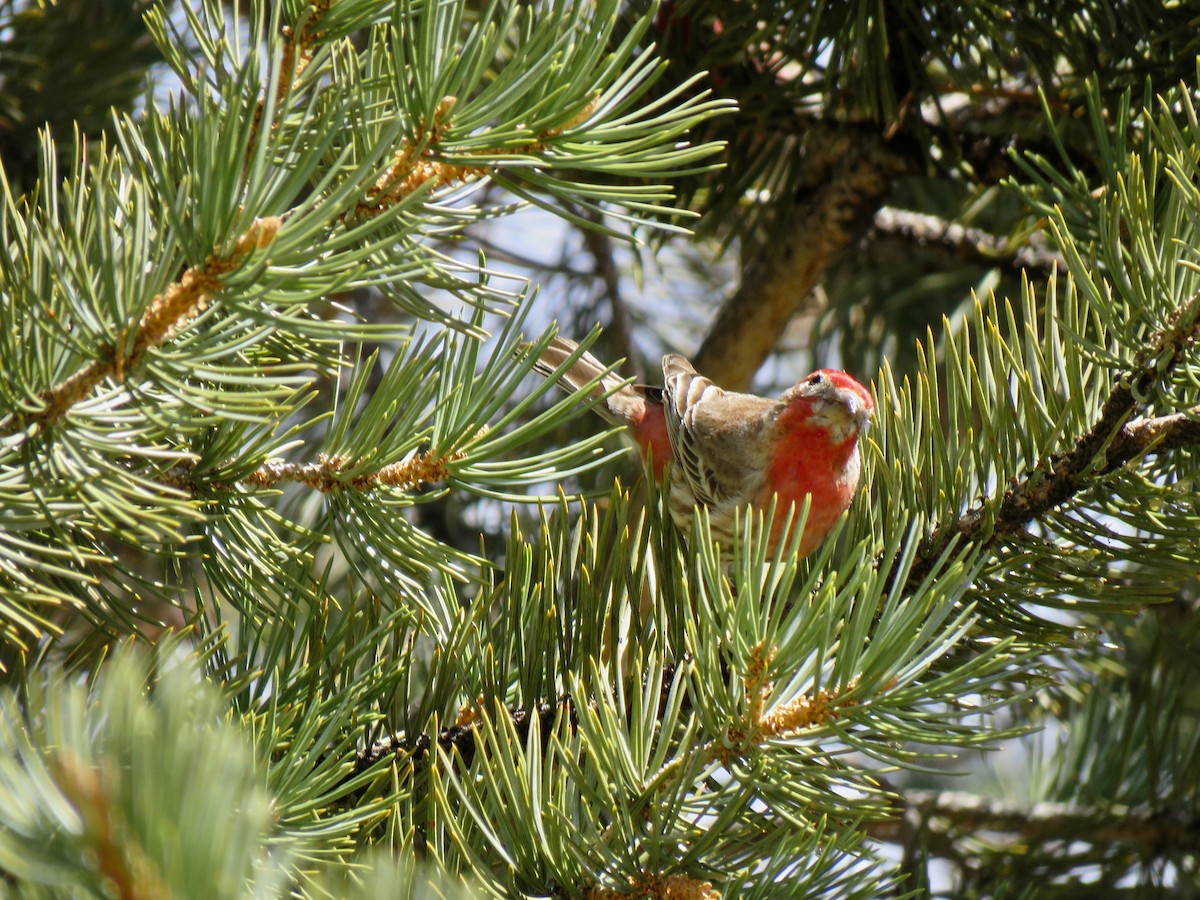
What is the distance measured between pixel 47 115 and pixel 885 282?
2255 millimetres

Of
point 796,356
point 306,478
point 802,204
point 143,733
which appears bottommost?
point 143,733

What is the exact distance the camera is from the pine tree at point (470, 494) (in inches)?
37.3

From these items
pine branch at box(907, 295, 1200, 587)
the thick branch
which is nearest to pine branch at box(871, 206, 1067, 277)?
the thick branch

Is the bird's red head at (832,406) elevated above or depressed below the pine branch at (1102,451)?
above

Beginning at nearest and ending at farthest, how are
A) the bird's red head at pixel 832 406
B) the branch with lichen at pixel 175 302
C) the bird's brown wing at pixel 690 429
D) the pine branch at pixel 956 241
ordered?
the branch with lichen at pixel 175 302 < the bird's red head at pixel 832 406 < the pine branch at pixel 956 241 < the bird's brown wing at pixel 690 429

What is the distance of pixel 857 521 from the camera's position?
5.04 ft

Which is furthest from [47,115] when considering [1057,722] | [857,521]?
[1057,722]

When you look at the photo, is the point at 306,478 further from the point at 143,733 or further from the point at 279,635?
the point at 143,733

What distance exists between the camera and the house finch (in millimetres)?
2605

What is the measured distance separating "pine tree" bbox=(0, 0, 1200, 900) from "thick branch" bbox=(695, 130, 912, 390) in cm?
48

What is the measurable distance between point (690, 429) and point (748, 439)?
0.19 metres

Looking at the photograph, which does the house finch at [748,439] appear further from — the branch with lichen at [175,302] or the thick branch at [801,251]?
the branch with lichen at [175,302]

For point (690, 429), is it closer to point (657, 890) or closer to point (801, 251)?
point (801, 251)

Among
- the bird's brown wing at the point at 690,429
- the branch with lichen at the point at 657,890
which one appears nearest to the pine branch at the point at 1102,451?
the branch with lichen at the point at 657,890
